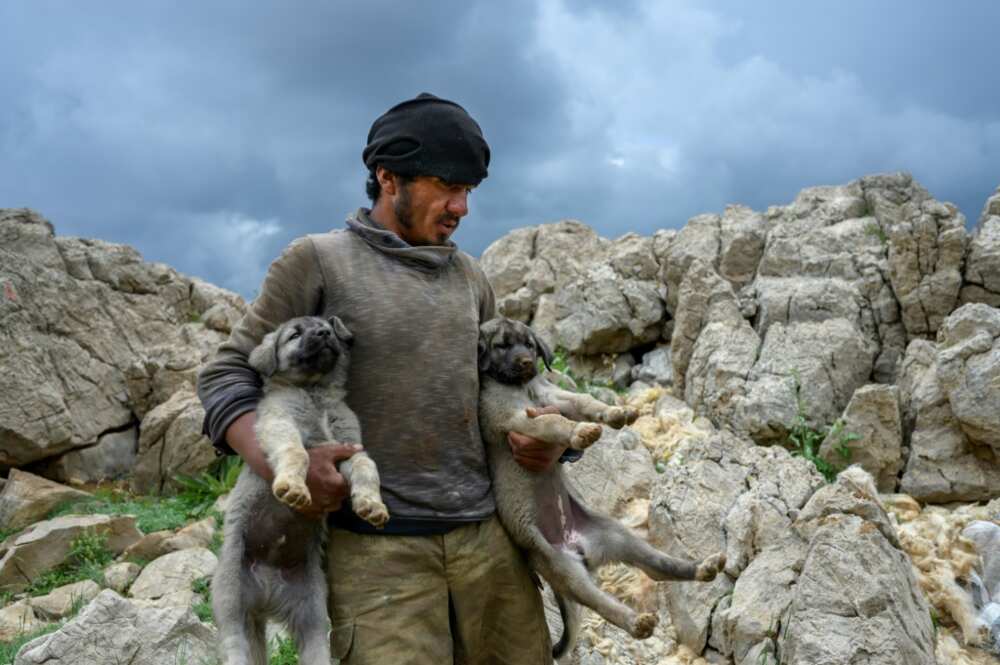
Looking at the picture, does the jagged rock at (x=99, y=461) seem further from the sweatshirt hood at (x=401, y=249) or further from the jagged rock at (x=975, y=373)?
the jagged rock at (x=975, y=373)

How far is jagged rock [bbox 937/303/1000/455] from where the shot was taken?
8070mm

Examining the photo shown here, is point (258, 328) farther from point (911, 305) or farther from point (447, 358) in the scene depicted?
point (911, 305)

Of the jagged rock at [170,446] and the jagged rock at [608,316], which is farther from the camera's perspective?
the jagged rock at [608,316]

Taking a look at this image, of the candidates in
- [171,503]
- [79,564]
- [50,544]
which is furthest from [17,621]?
[171,503]

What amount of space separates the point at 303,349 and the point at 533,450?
3.76 ft

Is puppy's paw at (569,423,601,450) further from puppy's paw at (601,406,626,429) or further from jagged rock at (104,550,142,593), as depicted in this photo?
jagged rock at (104,550,142,593)

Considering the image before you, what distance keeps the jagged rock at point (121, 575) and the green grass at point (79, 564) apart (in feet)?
0.80

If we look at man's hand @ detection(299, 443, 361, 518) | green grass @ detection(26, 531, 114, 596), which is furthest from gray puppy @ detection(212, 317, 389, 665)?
green grass @ detection(26, 531, 114, 596)

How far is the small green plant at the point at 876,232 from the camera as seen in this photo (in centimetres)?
1152

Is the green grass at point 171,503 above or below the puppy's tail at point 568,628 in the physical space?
above

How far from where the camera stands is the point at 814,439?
918 centimetres

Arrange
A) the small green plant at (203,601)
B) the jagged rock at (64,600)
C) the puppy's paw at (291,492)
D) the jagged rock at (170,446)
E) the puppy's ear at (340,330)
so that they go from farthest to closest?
1. the jagged rock at (170,446)
2. the jagged rock at (64,600)
3. the small green plant at (203,601)
4. the puppy's ear at (340,330)
5. the puppy's paw at (291,492)

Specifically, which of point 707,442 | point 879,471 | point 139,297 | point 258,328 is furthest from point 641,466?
point 139,297

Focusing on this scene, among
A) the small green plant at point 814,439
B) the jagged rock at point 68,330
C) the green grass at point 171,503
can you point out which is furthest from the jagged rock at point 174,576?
the small green plant at point 814,439
